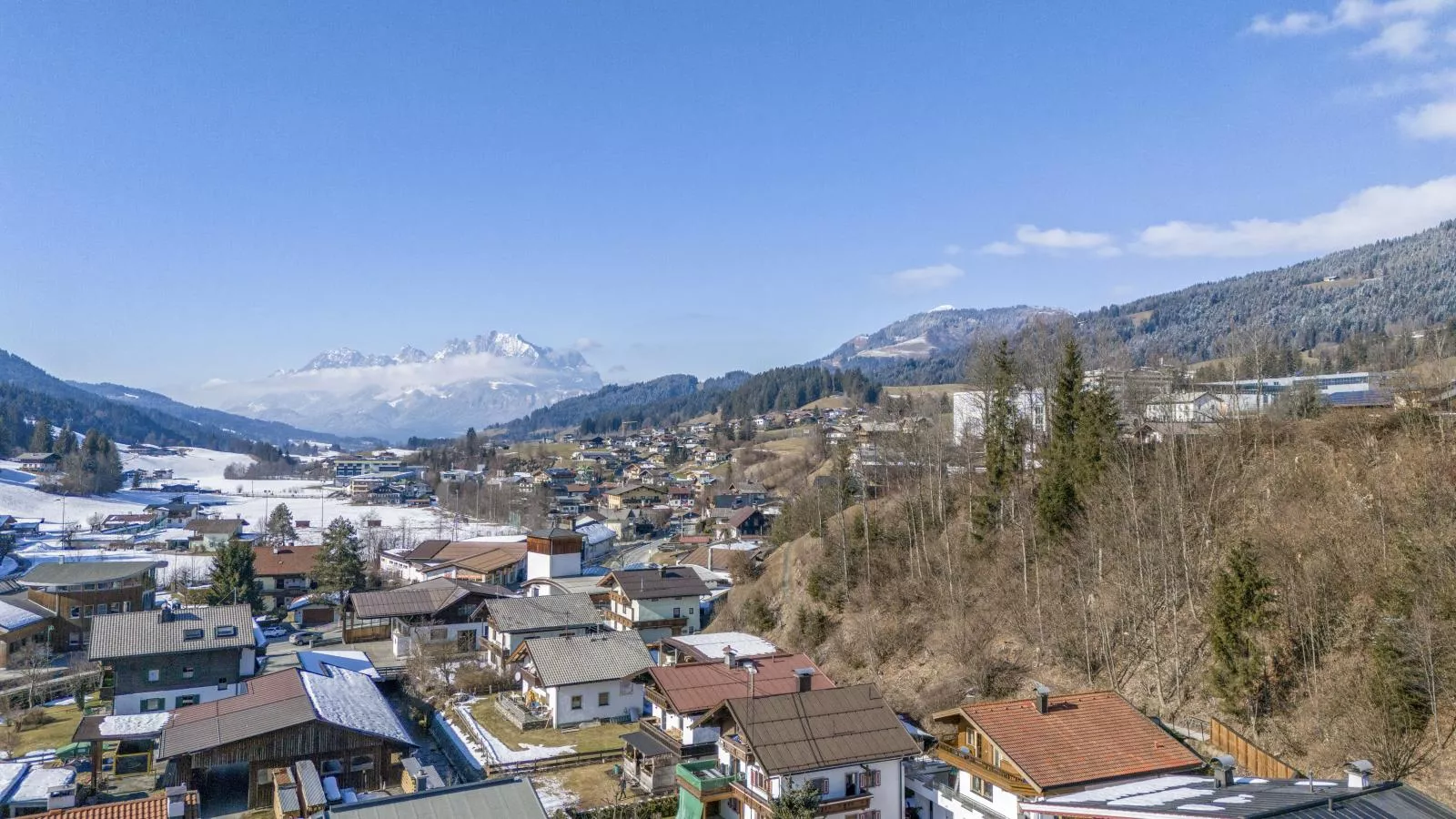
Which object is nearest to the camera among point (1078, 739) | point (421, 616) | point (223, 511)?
point (1078, 739)

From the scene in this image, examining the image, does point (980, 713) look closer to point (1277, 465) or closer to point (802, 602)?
point (1277, 465)

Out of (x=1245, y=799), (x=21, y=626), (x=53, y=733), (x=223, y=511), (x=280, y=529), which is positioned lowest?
(x=223, y=511)

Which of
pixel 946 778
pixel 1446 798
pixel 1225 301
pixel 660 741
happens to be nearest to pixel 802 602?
pixel 660 741

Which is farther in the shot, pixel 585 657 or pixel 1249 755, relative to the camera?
pixel 585 657

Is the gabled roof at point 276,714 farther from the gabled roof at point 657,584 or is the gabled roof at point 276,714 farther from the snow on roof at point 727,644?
the gabled roof at point 657,584

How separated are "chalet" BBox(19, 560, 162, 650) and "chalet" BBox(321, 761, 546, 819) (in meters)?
46.0

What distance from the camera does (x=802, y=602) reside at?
4541cm

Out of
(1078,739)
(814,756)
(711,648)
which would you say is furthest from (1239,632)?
(711,648)

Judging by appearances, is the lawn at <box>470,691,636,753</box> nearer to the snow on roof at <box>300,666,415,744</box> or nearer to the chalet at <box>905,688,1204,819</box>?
the snow on roof at <box>300,666,415,744</box>

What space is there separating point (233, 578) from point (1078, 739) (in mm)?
54216

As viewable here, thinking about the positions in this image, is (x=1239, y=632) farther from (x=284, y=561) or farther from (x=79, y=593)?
(x=284, y=561)

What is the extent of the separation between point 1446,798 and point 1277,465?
51.5ft

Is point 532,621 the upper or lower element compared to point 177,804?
lower

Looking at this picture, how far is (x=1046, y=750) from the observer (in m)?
20.4
